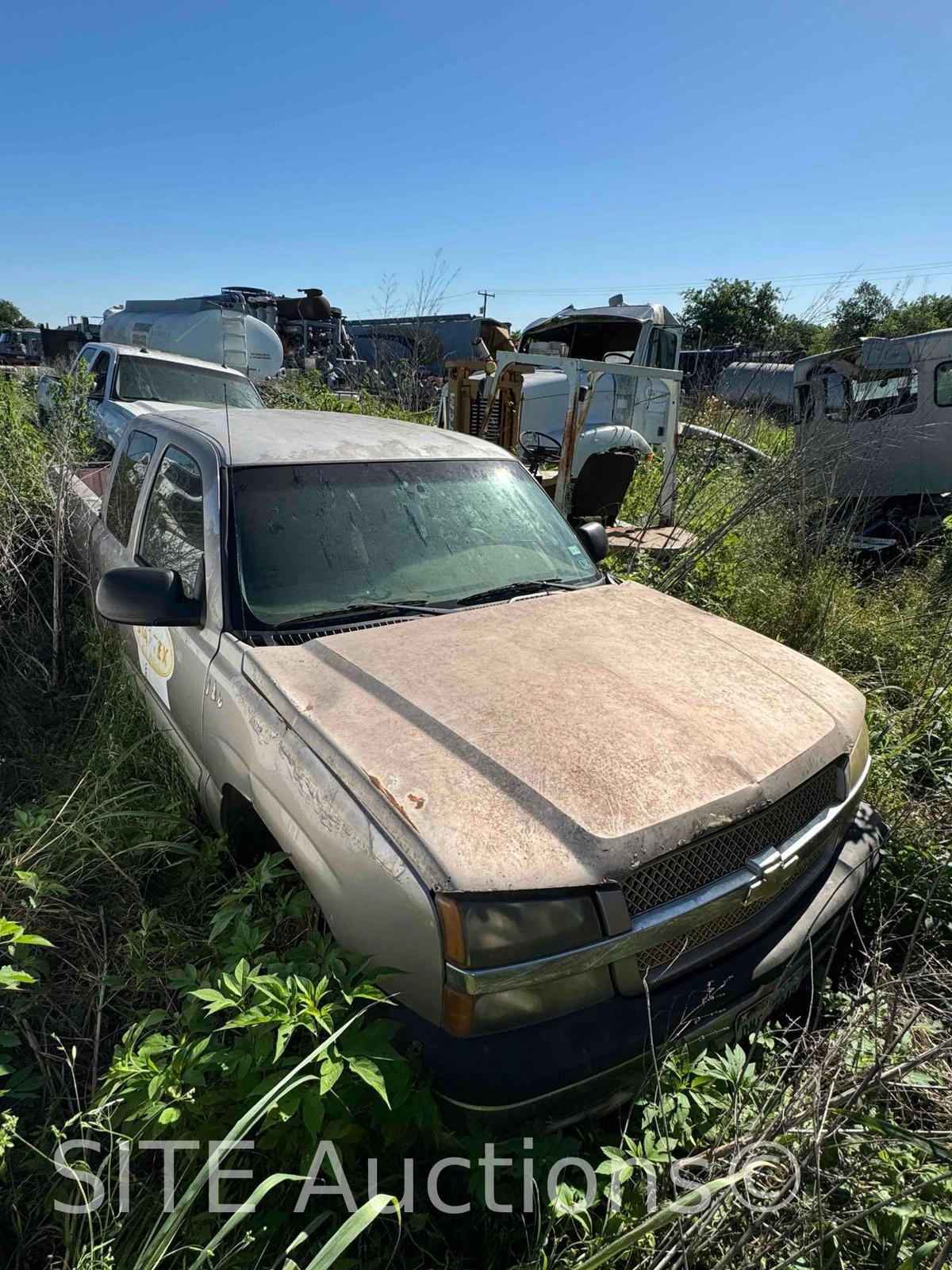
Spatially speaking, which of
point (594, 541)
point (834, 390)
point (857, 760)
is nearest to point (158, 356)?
point (594, 541)

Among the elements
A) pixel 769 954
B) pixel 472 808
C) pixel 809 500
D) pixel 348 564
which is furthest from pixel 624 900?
pixel 809 500

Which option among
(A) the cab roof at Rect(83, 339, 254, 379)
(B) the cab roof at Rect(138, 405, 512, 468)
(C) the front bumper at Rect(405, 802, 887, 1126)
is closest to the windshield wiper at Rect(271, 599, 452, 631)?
(B) the cab roof at Rect(138, 405, 512, 468)

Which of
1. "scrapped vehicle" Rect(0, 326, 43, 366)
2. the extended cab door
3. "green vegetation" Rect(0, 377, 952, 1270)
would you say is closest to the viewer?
"green vegetation" Rect(0, 377, 952, 1270)

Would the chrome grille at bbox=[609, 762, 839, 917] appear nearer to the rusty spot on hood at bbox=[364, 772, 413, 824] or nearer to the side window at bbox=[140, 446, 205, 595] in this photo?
the rusty spot on hood at bbox=[364, 772, 413, 824]

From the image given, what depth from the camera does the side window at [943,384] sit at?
7.65 m

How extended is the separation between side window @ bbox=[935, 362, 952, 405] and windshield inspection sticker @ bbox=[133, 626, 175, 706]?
27.2 feet

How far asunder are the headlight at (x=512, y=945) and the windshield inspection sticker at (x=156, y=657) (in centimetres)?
172

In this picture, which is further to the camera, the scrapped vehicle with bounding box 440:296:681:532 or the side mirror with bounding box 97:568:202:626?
the scrapped vehicle with bounding box 440:296:681:532

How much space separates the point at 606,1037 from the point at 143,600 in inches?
73.0

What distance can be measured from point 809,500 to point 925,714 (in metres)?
2.69

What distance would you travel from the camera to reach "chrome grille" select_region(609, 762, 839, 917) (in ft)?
5.33

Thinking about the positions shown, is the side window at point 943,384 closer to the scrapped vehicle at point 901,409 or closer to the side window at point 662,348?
the scrapped vehicle at point 901,409

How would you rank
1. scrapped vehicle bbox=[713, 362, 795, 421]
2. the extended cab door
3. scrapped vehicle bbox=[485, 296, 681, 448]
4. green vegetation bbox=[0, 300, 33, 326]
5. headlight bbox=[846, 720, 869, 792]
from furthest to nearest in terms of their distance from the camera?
green vegetation bbox=[0, 300, 33, 326] < scrapped vehicle bbox=[485, 296, 681, 448] < scrapped vehicle bbox=[713, 362, 795, 421] < the extended cab door < headlight bbox=[846, 720, 869, 792]

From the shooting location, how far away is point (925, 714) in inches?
148
